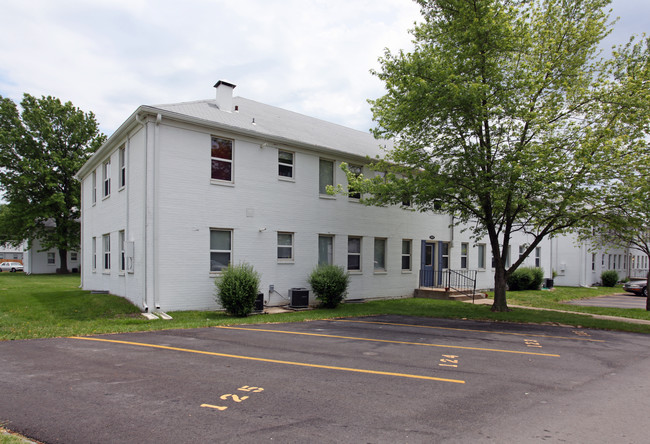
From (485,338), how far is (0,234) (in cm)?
4965

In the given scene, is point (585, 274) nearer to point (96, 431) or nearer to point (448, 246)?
point (448, 246)

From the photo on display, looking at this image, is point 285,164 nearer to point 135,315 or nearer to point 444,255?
point 135,315

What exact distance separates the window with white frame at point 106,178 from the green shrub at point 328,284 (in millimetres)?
9824

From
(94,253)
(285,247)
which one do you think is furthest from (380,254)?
(94,253)

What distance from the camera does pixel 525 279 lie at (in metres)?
26.5

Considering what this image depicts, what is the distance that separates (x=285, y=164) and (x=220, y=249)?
429 centimetres

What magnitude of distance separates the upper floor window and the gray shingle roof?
0.74m

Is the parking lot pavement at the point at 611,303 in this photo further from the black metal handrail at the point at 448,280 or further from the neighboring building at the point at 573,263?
the neighboring building at the point at 573,263

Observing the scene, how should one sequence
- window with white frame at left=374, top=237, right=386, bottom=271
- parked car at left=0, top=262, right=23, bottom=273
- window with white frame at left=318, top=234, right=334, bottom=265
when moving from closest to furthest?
1. window with white frame at left=318, top=234, right=334, bottom=265
2. window with white frame at left=374, top=237, right=386, bottom=271
3. parked car at left=0, top=262, right=23, bottom=273

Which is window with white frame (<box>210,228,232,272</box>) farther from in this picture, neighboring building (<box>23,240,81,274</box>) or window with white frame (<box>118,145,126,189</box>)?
neighboring building (<box>23,240,81,274</box>)

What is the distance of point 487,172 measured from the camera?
1336 centimetres

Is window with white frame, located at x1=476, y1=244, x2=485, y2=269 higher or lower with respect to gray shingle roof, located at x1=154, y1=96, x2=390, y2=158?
lower

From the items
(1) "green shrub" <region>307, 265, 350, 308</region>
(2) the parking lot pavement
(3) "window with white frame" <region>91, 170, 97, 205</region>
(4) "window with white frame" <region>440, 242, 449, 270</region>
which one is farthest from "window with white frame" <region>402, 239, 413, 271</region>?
(3) "window with white frame" <region>91, 170, 97, 205</region>

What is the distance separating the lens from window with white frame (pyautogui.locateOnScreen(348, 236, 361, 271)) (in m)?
18.9
